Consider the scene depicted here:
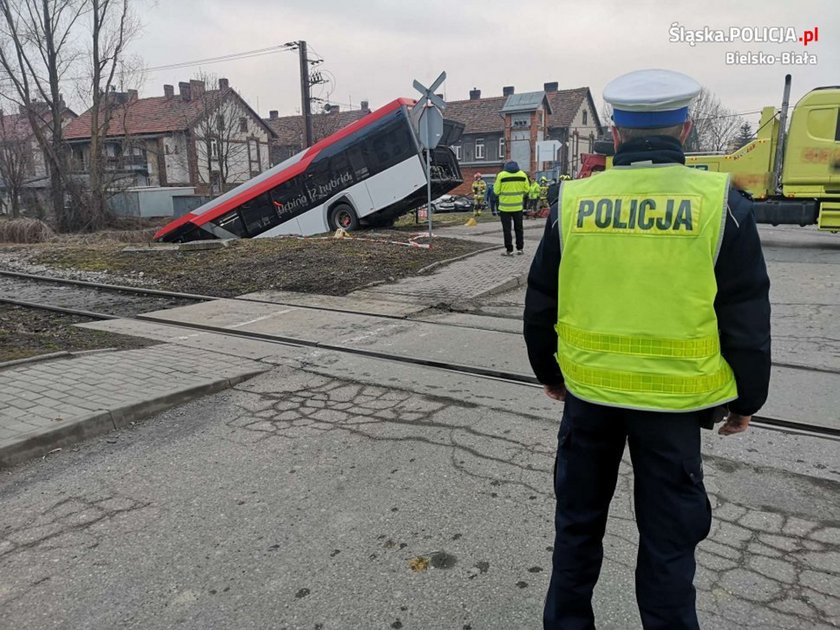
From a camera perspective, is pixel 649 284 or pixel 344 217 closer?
pixel 649 284

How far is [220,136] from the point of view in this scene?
4294 centimetres

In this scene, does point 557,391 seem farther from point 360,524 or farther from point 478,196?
point 478,196

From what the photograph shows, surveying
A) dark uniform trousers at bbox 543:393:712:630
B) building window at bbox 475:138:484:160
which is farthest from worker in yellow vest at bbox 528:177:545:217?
building window at bbox 475:138:484:160

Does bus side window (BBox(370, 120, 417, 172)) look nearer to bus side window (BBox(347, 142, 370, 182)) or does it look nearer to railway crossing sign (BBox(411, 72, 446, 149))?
bus side window (BBox(347, 142, 370, 182))

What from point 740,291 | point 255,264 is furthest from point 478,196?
A: point 740,291

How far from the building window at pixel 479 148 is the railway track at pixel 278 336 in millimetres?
46773

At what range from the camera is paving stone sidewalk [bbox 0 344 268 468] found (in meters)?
4.11

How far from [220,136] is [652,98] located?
45.2 meters

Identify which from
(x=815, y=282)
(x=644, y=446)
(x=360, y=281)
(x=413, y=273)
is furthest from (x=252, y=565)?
(x=815, y=282)

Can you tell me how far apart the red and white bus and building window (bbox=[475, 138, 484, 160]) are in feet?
120

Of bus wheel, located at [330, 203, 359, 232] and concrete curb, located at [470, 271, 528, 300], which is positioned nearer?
concrete curb, located at [470, 271, 528, 300]

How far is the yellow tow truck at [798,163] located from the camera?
13.7 m

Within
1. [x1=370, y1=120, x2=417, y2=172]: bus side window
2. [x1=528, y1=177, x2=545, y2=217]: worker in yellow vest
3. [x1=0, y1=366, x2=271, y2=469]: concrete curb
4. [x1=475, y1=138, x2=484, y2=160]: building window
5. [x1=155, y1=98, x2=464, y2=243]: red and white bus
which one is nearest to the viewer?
[x1=0, y1=366, x2=271, y2=469]: concrete curb

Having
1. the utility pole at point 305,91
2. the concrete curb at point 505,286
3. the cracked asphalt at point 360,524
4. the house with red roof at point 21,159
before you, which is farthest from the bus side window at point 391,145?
the house with red roof at point 21,159
